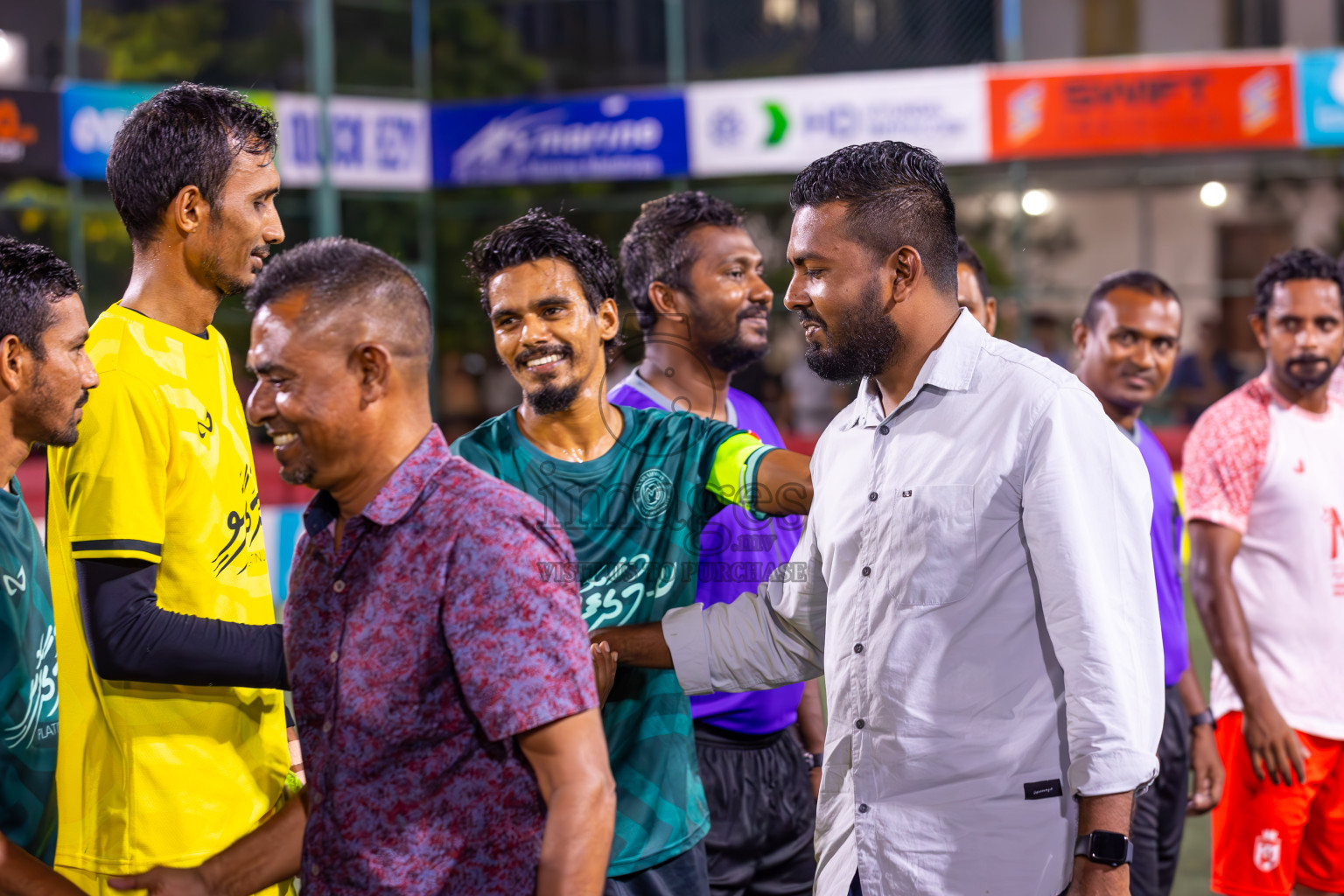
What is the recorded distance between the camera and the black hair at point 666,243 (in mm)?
4145

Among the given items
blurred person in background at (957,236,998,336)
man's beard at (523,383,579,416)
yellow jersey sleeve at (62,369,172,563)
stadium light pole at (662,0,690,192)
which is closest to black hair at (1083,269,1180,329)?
blurred person in background at (957,236,998,336)

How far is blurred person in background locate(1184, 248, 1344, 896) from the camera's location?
161 inches

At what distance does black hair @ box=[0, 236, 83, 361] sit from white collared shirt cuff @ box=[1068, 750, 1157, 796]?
202 cm

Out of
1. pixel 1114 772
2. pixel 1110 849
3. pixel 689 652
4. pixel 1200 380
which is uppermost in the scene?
pixel 1200 380

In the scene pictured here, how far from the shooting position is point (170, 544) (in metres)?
2.36

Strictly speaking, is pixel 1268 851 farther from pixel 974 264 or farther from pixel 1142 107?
pixel 1142 107

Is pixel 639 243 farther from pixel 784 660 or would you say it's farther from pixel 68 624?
pixel 68 624

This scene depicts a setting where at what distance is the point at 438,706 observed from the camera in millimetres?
1756

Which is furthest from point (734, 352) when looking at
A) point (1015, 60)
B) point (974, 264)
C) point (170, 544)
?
point (1015, 60)

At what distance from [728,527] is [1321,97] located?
13957mm

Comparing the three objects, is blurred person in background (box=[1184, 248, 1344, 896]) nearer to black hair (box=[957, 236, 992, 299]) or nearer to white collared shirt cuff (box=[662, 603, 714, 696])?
black hair (box=[957, 236, 992, 299])

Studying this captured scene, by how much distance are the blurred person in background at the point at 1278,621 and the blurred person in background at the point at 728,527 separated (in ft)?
4.65

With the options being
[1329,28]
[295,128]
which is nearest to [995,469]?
[295,128]

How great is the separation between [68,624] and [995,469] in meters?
1.78
